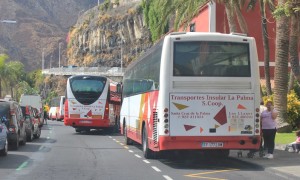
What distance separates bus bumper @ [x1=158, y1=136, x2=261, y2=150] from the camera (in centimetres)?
1545

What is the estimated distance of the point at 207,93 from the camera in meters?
15.7

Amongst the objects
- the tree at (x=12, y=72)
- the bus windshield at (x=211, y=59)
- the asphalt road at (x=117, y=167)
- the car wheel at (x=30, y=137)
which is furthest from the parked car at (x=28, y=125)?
the tree at (x=12, y=72)

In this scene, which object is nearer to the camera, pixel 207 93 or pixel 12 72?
pixel 207 93

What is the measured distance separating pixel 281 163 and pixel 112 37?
399ft

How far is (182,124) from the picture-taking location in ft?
51.0

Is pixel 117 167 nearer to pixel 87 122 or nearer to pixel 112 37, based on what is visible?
pixel 87 122

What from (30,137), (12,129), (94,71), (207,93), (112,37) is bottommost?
(30,137)

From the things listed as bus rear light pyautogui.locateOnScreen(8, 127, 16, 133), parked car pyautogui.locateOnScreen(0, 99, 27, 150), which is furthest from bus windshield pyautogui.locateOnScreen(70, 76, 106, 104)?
bus rear light pyautogui.locateOnScreen(8, 127, 16, 133)

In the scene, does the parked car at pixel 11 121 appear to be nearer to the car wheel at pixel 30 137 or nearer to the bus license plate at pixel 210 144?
the car wheel at pixel 30 137

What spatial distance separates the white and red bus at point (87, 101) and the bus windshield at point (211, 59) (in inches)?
741

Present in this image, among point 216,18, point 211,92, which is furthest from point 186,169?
point 216,18

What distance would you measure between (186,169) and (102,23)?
12347 cm

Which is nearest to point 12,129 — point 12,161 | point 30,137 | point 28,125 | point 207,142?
point 12,161

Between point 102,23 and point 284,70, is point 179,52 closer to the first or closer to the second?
point 284,70
